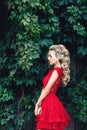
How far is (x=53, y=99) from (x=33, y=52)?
717 mm

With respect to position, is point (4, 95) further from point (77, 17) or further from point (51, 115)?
point (77, 17)

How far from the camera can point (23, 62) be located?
19.6 ft

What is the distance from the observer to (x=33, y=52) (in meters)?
6.04

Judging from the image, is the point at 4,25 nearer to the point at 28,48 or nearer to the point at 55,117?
the point at 28,48

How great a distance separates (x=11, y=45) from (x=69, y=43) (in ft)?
2.78

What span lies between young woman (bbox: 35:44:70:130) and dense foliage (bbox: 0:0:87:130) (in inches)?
15.3

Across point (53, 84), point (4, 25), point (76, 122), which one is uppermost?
point (4, 25)

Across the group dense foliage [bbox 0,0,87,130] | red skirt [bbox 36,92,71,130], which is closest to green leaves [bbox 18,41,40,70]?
dense foliage [bbox 0,0,87,130]

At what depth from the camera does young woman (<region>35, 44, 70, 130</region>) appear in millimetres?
5625

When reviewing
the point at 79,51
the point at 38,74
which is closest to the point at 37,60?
the point at 38,74

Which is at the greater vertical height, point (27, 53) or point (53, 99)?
point (27, 53)

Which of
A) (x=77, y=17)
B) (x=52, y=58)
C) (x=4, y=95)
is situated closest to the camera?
(x=52, y=58)

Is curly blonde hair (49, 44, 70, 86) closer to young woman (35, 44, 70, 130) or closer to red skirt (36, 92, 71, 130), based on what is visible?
young woman (35, 44, 70, 130)

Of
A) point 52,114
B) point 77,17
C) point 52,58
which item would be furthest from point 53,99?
point 77,17
